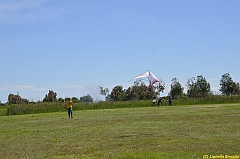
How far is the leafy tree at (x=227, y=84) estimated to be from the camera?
91.3 m

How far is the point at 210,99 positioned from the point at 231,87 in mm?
29051

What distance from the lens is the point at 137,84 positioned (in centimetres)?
10775

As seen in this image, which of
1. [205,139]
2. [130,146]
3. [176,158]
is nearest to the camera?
[176,158]

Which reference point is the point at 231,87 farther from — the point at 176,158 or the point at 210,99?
the point at 176,158

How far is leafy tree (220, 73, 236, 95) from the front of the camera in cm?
9131

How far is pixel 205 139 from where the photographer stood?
600 inches

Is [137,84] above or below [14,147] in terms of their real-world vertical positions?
above

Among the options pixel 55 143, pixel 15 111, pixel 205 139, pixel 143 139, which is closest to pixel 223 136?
pixel 205 139

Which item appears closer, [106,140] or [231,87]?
[106,140]

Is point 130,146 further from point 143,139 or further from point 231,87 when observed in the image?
point 231,87

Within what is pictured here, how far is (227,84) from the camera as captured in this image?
91875mm

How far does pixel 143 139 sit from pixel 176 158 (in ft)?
15.6

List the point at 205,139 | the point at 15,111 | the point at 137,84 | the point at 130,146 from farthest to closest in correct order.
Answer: the point at 137,84 → the point at 15,111 → the point at 205,139 → the point at 130,146

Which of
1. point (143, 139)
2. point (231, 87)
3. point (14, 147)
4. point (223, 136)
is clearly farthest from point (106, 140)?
point (231, 87)
